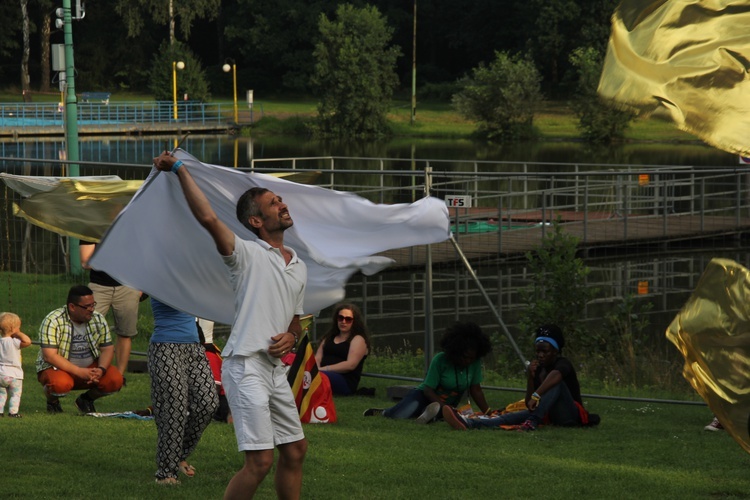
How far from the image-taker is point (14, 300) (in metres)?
14.6

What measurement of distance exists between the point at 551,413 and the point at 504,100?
6177cm

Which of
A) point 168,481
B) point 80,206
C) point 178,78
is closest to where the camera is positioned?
point 168,481

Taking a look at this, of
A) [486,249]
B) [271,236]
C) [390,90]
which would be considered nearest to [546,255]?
[486,249]

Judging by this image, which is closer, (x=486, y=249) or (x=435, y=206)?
(x=435, y=206)

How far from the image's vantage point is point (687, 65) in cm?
428

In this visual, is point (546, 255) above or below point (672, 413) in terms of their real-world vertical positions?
above

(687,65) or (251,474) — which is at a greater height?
(687,65)

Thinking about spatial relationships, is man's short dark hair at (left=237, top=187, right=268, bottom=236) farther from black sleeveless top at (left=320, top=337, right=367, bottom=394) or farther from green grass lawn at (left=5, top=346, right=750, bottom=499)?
black sleeveless top at (left=320, top=337, right=367, bottom=394)

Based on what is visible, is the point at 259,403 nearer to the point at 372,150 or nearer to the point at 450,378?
the point at 450,378

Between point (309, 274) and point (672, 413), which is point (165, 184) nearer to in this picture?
point (309, 274)

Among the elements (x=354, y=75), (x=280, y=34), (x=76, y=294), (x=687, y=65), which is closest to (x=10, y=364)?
(x=76, y=294)

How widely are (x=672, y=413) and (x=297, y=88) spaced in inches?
3338

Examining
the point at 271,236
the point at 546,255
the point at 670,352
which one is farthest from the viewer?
the point at 670,352

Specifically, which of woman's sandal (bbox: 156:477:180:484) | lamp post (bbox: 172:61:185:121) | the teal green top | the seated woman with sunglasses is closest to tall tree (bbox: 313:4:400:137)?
lamp post (bbox: 172:61:185:121)
